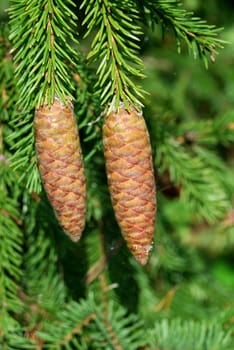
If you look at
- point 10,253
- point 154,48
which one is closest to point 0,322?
point 10,253

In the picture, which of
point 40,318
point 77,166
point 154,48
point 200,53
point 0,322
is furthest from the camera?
point 154,48

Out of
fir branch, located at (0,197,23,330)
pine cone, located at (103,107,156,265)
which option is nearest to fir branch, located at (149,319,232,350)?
fir branch, located at (0,197,23,330)

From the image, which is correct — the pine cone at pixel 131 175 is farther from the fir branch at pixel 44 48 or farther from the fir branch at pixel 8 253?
the fir branch at pixel 8 253

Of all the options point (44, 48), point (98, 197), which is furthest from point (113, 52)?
point (98, 197)

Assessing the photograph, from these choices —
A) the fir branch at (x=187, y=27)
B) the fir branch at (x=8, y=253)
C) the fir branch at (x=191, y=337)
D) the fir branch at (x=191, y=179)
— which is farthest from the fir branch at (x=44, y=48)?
the fir branch at (x=191, y=337)

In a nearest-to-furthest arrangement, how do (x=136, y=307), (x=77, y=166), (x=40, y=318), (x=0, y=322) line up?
(x=77, y=166), (x=0, y=322), (x=40, y=318), (x=136, y=307)

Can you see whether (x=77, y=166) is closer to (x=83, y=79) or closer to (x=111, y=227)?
(x=83, y=79)

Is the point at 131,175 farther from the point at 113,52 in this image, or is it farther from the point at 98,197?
the point at 98,197
